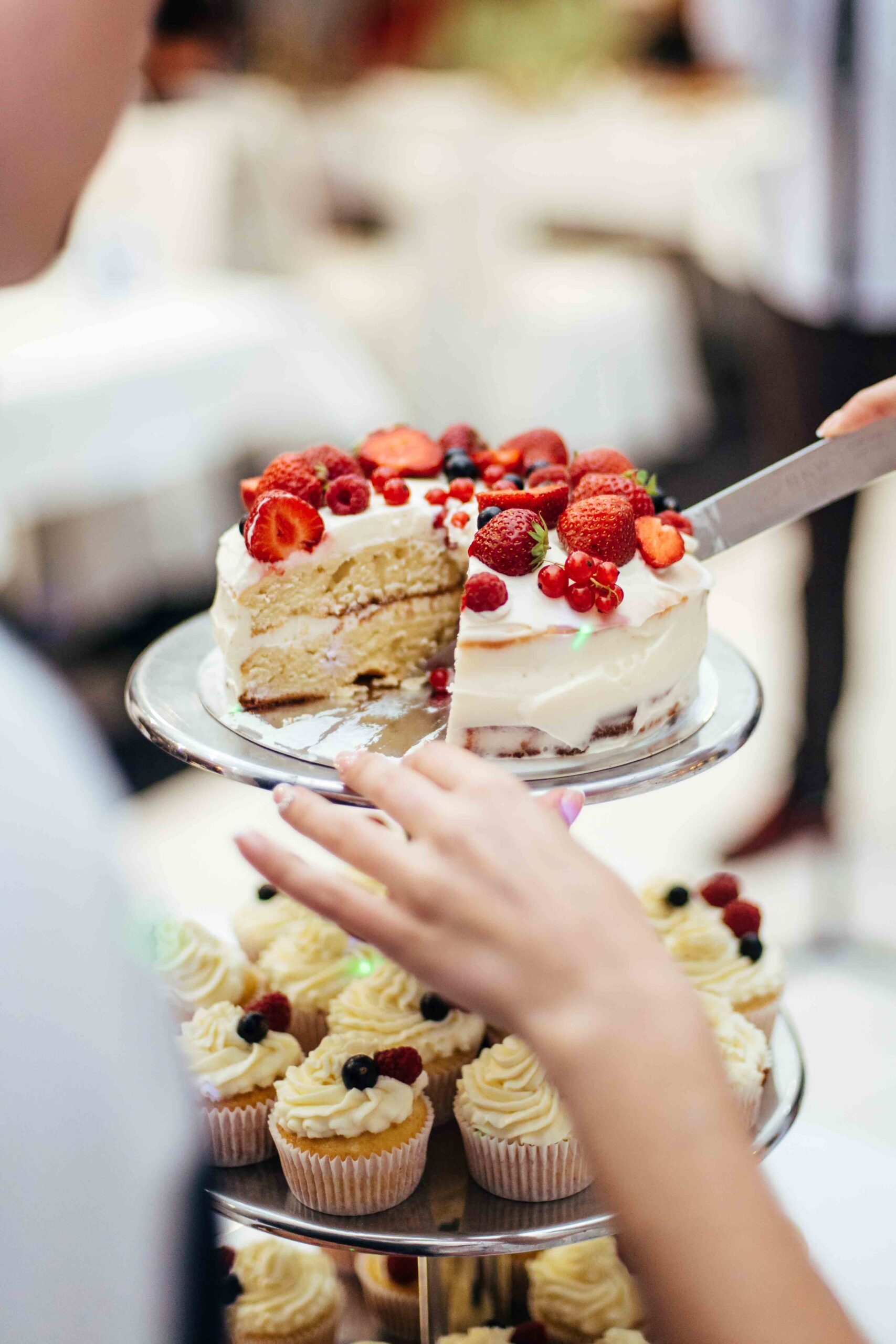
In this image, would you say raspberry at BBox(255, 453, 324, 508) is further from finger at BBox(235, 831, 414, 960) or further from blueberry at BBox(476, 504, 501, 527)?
finger at BBox(235, 831, 414, 960)

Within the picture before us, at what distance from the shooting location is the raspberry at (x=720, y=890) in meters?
1.85

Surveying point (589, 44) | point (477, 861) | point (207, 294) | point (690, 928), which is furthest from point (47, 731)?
point (589, 44)

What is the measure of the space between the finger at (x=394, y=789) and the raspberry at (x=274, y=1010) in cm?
80

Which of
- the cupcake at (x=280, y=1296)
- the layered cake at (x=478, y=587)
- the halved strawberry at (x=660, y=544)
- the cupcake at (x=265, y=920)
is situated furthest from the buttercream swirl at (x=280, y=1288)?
the halved strawberry at (x=660, y=544)

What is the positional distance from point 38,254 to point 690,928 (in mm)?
1210

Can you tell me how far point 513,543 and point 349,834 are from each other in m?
0.62

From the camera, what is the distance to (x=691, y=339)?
6320 millimetres

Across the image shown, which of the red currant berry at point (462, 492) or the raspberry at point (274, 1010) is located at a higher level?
the red currant berry at point (462, 492)

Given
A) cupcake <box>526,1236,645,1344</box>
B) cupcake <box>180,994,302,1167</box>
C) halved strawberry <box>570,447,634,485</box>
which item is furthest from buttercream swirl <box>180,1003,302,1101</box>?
halved strawberry <box>570,447,634,485</box>

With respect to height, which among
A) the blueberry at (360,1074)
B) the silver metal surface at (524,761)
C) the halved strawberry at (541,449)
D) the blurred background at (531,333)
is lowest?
the blurred background at (531,333)

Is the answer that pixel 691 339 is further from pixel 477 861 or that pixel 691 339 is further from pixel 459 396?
pixel 477 861

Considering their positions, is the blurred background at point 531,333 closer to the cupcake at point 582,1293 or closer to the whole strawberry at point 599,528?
the cupcake at point 582,1293

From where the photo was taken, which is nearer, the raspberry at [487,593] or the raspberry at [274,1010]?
the raspberry at [487,593]

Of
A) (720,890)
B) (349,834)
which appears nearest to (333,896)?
(349,834)
